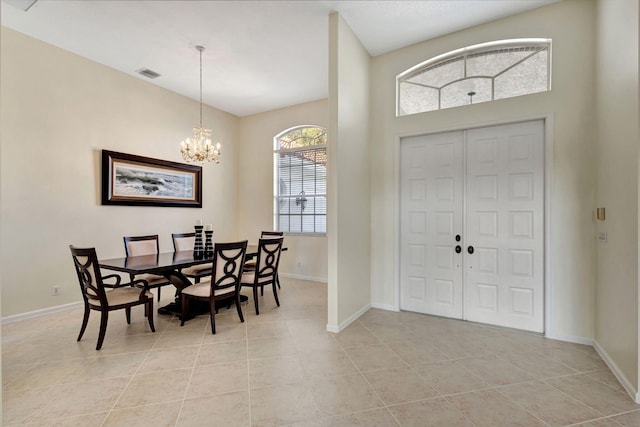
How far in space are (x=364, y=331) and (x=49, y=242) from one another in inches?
159

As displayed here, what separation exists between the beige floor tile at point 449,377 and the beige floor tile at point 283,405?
94cm

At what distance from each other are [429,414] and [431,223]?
2.24 meters

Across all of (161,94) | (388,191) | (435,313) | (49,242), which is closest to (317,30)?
(388,191)

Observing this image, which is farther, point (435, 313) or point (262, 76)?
point (262, 76)

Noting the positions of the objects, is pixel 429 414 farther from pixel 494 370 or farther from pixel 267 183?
pixel 267 183

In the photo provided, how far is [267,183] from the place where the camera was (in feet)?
20.5

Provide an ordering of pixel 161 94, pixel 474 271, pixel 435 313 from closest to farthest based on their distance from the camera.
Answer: pixel 474 271
pixel 435 313
pixel 161 94

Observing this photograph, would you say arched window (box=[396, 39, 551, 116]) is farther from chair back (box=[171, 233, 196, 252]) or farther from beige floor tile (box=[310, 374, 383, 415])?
chair back (box=[171, 233, 196, 252])

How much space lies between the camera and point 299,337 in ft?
10.3

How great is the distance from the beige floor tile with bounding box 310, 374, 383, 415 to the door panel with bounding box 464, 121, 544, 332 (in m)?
1.91

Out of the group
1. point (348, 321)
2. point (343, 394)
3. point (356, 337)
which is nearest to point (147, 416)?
point (343, 394)

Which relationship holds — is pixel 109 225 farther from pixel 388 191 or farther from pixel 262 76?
pixel 388 191

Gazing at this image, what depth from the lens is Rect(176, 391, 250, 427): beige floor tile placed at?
6.18 ft

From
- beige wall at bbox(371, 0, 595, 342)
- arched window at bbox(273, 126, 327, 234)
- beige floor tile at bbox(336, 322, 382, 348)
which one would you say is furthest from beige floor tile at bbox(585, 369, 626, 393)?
Result: arched window at bbox(273, 126, 327, 234)
